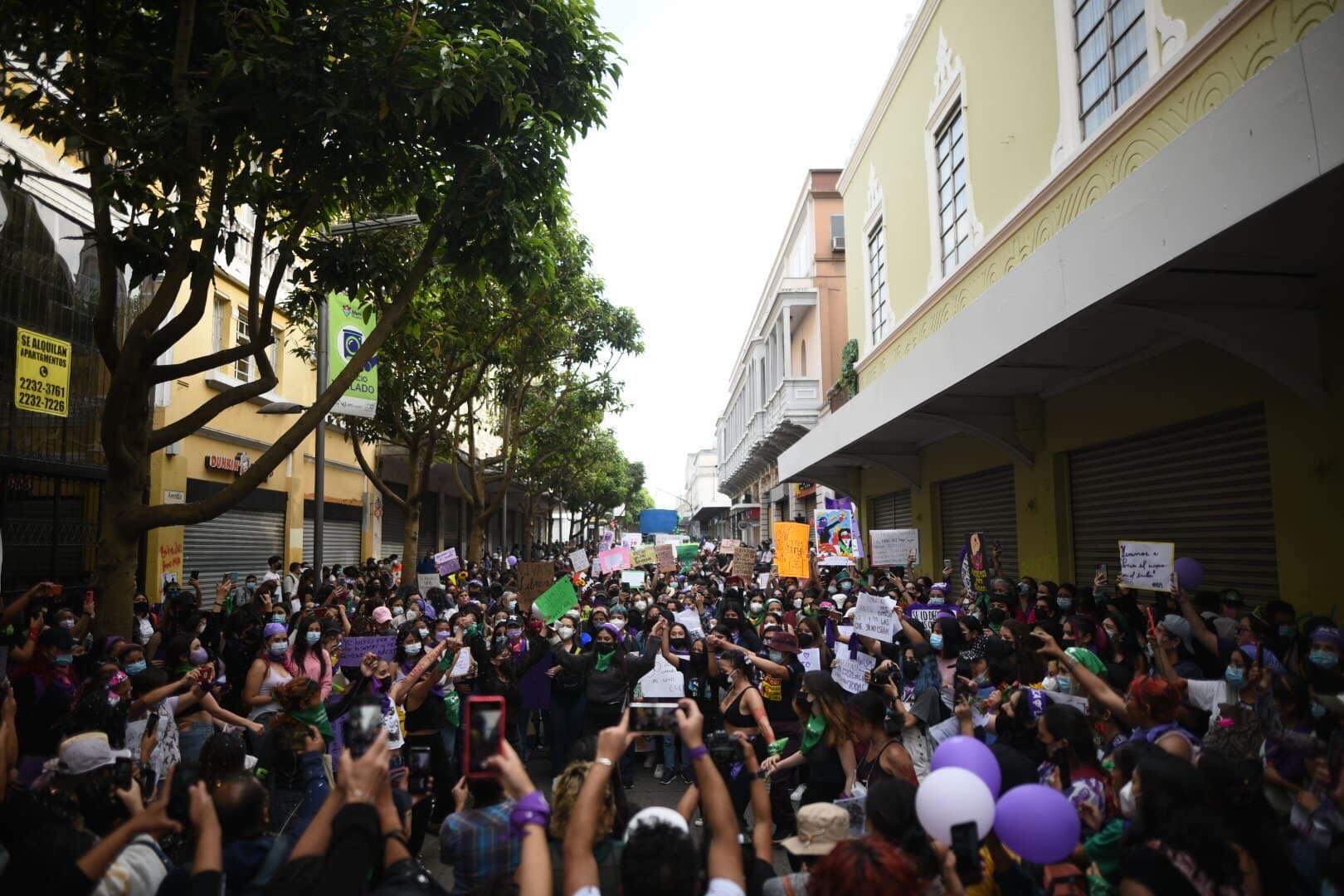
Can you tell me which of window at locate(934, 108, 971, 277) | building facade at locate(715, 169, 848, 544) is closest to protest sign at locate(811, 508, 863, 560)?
A: window at locate(934, 108, 971, 277)

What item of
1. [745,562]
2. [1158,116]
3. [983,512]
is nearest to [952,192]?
[983,512]

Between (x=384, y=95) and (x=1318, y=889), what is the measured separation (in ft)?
26.9

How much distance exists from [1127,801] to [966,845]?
1103mm

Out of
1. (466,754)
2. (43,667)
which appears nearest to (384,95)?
(43,667)

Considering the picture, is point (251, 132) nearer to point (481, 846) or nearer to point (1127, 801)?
point (481, 846)

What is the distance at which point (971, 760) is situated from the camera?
347 centimetres

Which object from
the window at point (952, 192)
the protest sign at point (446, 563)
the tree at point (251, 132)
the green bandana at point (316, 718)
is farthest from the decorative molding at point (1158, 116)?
the protest sign at point (446, 563)

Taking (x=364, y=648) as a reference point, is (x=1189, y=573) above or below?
above

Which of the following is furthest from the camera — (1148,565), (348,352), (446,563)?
(446,563)

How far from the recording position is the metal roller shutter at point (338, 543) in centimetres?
2236

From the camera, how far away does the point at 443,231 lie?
9047 millimetres

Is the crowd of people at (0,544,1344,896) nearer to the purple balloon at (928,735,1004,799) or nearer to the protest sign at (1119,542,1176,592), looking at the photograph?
the purple balloon at (928,735,1004,799)

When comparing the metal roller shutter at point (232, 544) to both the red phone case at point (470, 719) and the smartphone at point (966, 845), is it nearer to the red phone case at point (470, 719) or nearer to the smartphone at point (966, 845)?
the red phone case at point (470, 719)

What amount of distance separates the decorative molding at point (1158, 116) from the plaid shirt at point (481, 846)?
19.2 feet
